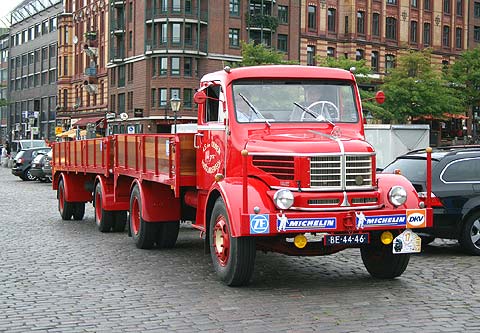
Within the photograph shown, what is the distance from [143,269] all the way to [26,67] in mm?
94618

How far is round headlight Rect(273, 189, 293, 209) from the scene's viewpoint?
28.3 ft

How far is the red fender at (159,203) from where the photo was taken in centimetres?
1230

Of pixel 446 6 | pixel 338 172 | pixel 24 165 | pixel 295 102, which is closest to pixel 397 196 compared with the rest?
pixel 338 172

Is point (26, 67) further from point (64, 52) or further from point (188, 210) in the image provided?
point (188, 210)

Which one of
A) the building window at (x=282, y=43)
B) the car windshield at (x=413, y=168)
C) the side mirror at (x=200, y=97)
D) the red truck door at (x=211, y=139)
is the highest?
the building window at (x=282, y=43)

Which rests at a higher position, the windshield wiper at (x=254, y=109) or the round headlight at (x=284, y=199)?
the windshield wiper at (x=254, y=109)

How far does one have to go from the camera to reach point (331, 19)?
67.0 metres

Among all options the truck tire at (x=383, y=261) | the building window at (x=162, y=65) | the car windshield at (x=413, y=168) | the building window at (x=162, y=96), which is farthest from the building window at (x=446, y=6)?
the truck tire at (x=383, y=261)

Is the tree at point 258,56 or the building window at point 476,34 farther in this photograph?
the building window at point 476,34

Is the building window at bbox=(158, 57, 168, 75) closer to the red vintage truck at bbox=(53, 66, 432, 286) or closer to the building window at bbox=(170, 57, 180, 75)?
the building window at bbox=(170, 57, 180, 75)

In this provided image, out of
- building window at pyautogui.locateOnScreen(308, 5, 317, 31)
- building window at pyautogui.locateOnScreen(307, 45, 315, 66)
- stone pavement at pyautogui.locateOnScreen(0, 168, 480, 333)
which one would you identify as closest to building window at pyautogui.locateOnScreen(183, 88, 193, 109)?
building window at pyautogui.locateOnScreen(307, 45, 315, 66)

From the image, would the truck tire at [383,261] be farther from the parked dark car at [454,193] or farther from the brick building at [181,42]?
A: the brick building at [181,42]

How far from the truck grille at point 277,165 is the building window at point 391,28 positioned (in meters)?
62.8

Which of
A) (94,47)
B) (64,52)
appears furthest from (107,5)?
(64,52)
